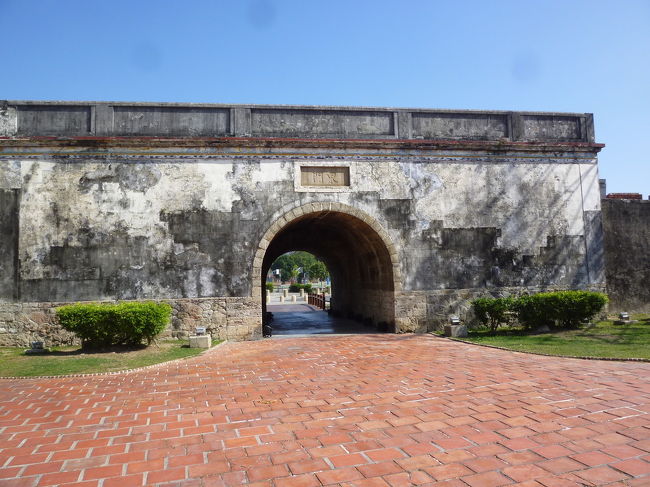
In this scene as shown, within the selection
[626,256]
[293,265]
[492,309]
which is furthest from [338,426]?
[293,265]

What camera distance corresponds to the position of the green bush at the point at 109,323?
30.3 ft

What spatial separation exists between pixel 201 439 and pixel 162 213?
26.7 feet

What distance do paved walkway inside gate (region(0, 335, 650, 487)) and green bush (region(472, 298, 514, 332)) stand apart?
377cm

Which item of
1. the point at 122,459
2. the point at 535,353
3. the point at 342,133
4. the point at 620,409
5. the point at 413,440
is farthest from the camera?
the point at 342,133

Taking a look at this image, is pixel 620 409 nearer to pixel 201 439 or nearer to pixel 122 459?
pixel 201 439

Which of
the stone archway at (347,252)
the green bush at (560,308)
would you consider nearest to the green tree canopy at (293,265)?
the stone archway at (347,252)

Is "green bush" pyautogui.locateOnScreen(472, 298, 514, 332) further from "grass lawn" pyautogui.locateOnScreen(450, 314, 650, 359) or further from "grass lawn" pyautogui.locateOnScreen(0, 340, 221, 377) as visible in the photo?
"grass lawn" pyautogui.locateOnScreen(0, 340, 221, 377)

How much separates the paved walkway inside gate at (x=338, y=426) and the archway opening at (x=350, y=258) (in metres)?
5.37

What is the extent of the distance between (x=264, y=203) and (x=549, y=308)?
757 cm

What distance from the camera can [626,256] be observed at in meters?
13.4

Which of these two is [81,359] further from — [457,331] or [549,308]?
[549,308]

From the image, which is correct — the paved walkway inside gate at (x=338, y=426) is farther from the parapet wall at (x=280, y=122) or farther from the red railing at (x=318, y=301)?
the red railing at (x=318, y=301)

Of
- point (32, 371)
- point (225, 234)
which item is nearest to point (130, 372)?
point (32, 371)

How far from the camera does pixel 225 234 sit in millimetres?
11352
